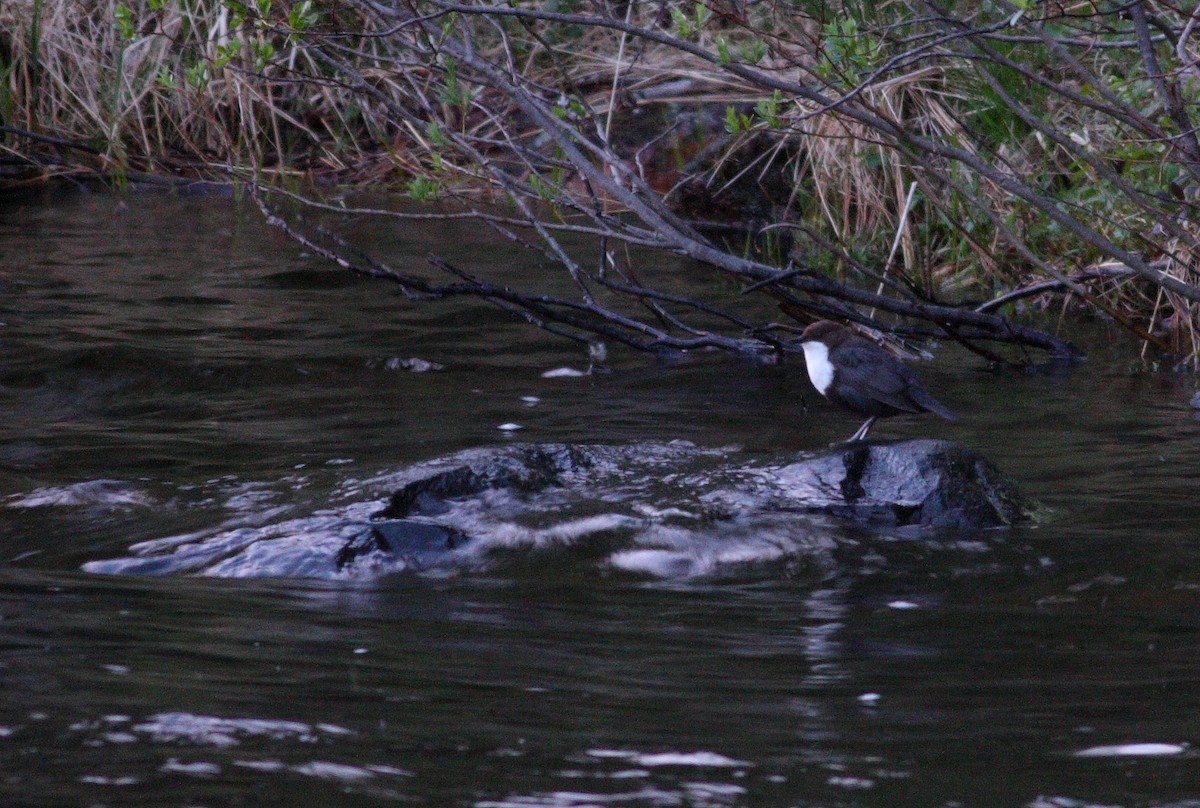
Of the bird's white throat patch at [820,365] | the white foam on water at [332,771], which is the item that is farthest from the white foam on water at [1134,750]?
the bird's white throat patch at [820,365]

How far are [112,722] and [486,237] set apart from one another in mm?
7816

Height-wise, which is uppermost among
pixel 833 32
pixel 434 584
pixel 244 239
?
pixel 833 32

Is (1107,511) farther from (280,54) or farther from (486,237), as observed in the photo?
(280,54)

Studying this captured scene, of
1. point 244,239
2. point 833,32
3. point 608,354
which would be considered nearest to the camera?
point 833,32

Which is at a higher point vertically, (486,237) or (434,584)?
(486,237)

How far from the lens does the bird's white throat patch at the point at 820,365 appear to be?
4.78 meters

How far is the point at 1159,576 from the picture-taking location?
3.49 m

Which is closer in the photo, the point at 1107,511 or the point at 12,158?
the point at 1107,511

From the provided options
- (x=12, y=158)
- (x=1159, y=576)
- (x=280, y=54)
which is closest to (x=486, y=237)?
(x=280, y=54)

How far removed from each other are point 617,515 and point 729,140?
6.22 m

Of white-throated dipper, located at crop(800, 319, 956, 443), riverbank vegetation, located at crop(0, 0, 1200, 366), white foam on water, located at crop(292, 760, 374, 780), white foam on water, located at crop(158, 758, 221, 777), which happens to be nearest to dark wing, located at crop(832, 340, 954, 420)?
white-throated dipper, located at crop(800, 319, 956, 443)

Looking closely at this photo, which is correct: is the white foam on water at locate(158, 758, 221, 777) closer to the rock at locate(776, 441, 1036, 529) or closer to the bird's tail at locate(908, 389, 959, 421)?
the rock at locate(776, 441, 1036, 529)

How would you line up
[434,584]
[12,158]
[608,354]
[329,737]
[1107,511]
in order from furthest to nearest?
[12,158] → [608,354] → [1107,511] → [434,584] → [329,737]

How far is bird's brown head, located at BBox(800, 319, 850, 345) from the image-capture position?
16.4ft
